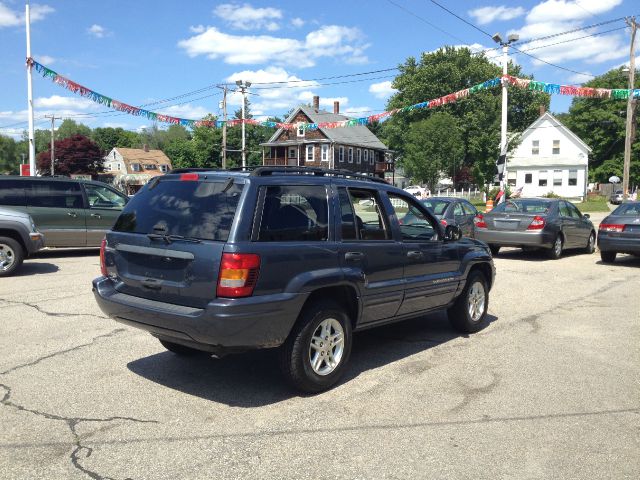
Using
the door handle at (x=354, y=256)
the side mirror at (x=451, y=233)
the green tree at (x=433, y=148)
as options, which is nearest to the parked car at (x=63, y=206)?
the side mirror at (x=451, y=233)

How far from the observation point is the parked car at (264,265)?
4266 millimetres

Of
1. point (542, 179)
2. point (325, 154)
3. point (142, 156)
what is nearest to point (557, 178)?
point (542, 179)

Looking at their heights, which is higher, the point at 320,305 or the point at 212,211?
the point at 212,211

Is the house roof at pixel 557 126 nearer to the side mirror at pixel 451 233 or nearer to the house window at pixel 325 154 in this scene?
the house window at pixel 325 154

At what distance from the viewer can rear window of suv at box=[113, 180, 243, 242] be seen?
4426 mm

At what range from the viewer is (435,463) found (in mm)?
3656

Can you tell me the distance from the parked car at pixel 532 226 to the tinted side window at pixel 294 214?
9.98 meters

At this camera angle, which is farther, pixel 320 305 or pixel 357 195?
pixel 357 195

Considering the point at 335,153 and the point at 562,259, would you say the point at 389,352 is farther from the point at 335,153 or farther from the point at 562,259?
the point at 335,153

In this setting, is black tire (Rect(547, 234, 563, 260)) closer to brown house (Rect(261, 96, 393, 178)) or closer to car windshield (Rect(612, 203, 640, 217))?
car windshield (Rect(612, 203, 640, 217))

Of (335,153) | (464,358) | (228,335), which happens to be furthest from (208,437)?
(335,153)

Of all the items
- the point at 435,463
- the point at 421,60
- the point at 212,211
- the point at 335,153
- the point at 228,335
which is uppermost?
the point at 421,60

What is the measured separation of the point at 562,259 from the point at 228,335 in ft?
40.6

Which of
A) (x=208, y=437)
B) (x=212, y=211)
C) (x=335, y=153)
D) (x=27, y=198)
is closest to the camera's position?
(x=208, y=437)
